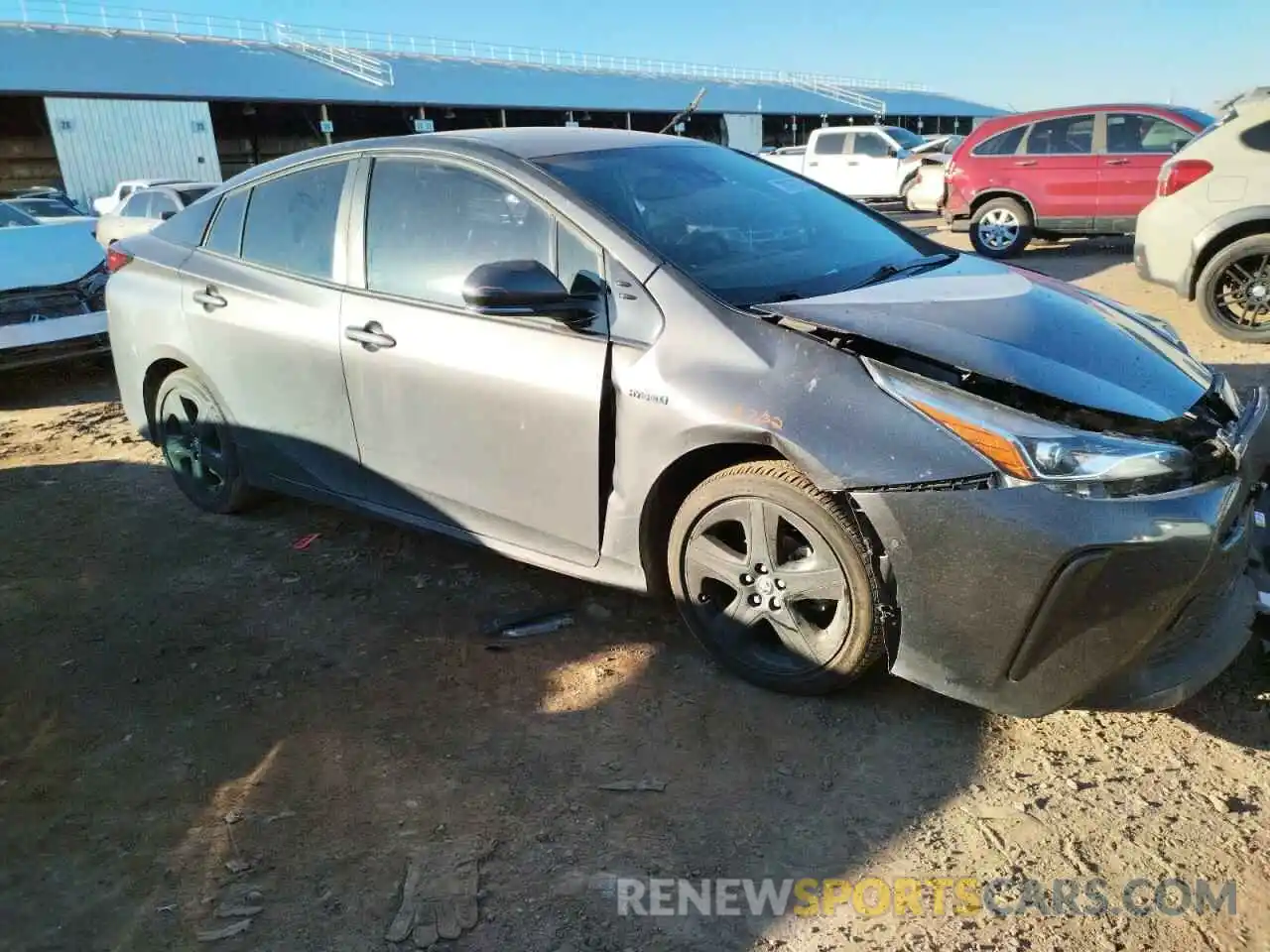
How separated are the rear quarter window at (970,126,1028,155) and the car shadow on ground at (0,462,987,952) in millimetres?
9723

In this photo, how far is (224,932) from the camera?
6.89ft

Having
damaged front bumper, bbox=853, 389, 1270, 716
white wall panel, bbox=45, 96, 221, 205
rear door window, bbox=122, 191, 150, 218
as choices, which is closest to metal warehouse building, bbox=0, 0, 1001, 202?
white wall panel, bbox=45, 96, 221, 205

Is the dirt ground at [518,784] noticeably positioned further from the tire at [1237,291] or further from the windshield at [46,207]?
the windshield at [46,207]

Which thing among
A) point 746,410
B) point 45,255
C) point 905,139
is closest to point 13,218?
point 45,255

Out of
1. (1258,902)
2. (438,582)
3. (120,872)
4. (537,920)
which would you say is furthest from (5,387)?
(1258,902)

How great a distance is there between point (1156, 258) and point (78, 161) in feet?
95.8

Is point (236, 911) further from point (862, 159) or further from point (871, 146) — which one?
point (871, 146)

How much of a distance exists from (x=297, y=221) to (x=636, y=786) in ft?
8.50

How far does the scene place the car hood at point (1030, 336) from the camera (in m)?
2.39

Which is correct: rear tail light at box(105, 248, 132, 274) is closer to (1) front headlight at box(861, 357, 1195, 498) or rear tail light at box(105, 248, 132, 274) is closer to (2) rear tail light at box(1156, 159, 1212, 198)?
(1) front headlight at box(861, 357, 1195, 498)

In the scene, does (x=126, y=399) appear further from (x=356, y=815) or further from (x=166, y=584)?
(x=356, y=815)

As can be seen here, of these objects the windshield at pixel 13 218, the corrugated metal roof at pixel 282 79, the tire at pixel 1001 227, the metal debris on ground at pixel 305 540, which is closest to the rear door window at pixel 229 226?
the metal debris on ground at pixel 305 540

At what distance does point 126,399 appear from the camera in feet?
15.1

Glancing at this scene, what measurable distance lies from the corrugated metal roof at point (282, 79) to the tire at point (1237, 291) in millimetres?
30142
